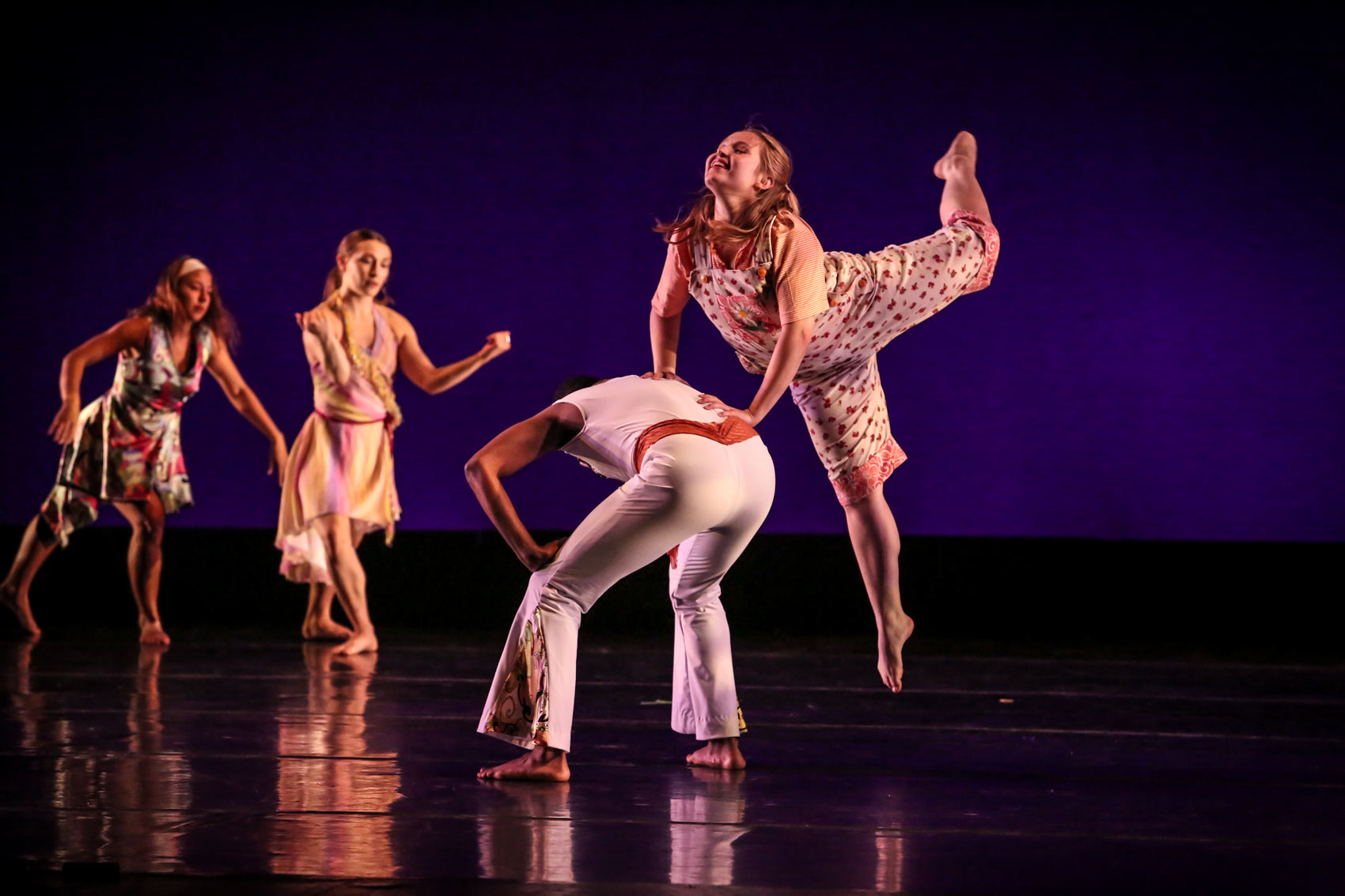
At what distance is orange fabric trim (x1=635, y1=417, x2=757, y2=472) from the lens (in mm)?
2479

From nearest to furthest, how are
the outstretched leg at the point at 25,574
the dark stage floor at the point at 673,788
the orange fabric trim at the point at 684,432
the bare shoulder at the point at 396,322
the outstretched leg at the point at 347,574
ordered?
the dark stage floor at the point at 673,788, the orange fabric trim at the point at 684,432, the outstretched leg at the point at 347,574, the bare shoulder at the point at 396,322, the outstretched leg at the point at 25,574

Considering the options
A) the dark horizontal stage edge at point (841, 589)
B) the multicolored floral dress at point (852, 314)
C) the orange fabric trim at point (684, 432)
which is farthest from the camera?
the dark horizontal stage edge at point (841, 589)

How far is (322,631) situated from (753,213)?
9.26 ft

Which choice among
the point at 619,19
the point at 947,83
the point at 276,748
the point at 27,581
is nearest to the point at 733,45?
the point at 619,19

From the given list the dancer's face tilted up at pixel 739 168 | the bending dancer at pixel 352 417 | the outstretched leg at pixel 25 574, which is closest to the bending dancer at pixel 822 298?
the dancer's face tilted up at pixel 739 168

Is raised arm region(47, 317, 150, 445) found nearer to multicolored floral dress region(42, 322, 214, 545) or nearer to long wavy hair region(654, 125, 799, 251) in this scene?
multicolored floral dress region(42, 322, 214, 545)

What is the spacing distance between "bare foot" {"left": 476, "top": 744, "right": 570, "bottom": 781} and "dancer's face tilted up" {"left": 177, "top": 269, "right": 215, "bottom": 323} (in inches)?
110

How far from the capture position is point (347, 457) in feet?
14.9

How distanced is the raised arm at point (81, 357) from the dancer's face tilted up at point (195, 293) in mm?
147

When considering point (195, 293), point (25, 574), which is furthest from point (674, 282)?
point (25, 574)

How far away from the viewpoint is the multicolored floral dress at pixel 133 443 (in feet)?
15.8

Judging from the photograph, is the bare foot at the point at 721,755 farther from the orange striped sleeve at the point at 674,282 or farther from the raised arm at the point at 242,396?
the raised arm at the point at 242,396

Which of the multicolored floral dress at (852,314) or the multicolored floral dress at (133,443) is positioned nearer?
the multicolored floral dress at (852,314)

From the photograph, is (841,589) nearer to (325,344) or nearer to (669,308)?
(325,344)
